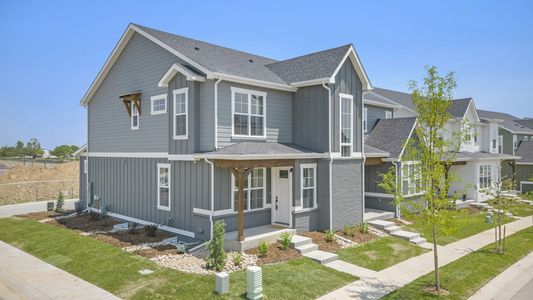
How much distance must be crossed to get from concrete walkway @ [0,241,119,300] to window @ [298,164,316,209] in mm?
8516

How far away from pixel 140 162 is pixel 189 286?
9674mm

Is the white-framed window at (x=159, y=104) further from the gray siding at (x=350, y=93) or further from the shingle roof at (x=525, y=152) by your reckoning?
the shingle roof at (x=525, y=152)

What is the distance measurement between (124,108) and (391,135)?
15910 mm

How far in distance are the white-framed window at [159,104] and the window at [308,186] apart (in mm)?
7041

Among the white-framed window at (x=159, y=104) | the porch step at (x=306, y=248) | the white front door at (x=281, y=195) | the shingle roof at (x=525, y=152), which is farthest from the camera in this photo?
the shingle roof at (x=525, y=152)

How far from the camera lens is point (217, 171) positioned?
12953 millimetres

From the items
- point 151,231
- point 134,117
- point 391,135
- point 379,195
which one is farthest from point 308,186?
point 134,117

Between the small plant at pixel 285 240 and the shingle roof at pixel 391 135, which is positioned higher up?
the shingle roof at pixel 391 135

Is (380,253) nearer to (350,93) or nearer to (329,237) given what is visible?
(329,237)

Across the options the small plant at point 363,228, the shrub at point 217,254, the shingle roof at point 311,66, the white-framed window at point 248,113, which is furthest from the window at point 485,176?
the shrub at point 217,254

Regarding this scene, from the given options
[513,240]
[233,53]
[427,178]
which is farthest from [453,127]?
[427,178]

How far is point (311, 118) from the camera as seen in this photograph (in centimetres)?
1572

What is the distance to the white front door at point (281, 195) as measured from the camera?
14.6 m

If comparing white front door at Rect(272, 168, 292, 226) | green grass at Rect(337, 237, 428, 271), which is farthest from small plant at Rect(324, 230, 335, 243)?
white front door at Rect(272, 168, 292, 226)
